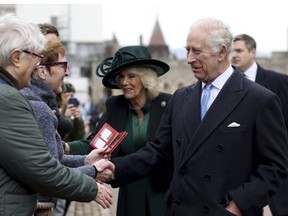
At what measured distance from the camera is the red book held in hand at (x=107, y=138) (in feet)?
16.6

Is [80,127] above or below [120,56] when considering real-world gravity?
below

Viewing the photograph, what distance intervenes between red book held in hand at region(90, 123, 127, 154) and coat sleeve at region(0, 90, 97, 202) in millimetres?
1424

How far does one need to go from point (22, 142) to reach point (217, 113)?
1388 millimetres

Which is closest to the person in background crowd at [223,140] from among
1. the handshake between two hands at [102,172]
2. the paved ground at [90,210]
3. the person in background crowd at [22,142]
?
the handshake between two hands at [102,172]

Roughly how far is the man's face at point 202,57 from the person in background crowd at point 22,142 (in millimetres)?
1073

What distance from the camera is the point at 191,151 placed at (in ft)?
13.9

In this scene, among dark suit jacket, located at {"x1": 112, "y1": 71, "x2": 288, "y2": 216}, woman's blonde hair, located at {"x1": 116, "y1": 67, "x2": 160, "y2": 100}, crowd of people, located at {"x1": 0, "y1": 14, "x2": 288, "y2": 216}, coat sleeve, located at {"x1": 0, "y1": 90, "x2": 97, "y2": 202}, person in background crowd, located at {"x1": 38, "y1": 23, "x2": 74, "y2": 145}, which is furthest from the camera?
person in background crowd, located at {"x1": 38, "y1": 23, "x2": 74, "y2": 145}

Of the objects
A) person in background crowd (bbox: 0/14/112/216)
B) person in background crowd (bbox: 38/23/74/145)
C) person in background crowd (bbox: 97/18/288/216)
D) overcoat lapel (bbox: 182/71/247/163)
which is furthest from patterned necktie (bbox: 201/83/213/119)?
person in background crowd (bbox: 38/23/74/145)

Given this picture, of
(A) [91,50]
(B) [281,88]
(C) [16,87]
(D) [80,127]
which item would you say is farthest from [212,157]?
(A) [91,50]

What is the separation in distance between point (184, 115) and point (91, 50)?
80.4 meters

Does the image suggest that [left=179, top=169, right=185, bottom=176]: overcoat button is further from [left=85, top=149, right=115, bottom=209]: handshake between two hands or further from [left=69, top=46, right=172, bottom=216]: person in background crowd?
[left=69, top=46, right=172, bottom=216]: person in background crowd

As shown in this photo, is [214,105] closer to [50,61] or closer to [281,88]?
[50,61]

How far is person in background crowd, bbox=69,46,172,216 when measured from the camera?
5.51 metres

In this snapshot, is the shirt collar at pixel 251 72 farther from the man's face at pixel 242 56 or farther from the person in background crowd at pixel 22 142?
the person in background crowd at pixel 22 142
